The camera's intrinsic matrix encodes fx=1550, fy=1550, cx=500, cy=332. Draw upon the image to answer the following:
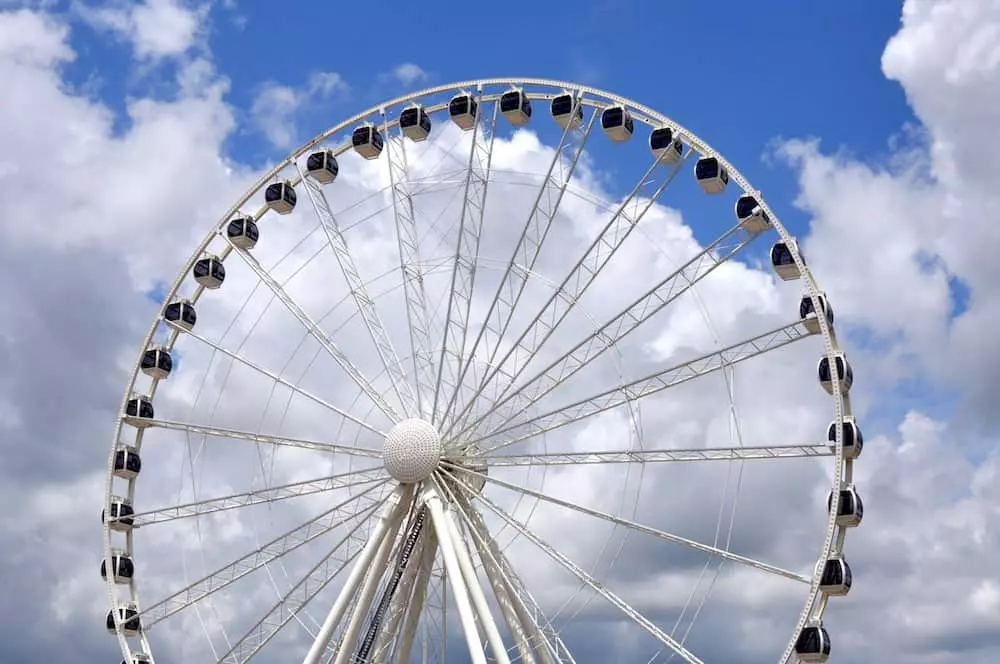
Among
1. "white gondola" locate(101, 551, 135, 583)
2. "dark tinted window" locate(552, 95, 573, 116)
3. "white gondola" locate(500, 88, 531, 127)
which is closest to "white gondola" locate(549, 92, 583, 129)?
"dark tinted window" locate(552, 95, 573, 116)

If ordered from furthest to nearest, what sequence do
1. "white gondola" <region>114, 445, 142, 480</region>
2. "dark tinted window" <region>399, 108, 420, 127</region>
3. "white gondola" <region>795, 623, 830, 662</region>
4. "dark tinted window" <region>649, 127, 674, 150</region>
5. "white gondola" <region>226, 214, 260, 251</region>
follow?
"white gondola" <region>226, 214, 260, 251</region>
"white gondola" <region>114, 445, 142, 480</region>
"dark tinted window" <region>399, 108, 420, 127</region>
"dark tinted window" <region>649, 127, 674, 150</region>
"white gondola" <region>795, 623, 830, 662</region>

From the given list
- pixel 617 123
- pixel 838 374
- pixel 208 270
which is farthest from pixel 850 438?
pixel 208 270

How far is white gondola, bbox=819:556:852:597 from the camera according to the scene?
138 ft

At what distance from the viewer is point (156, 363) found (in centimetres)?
5306

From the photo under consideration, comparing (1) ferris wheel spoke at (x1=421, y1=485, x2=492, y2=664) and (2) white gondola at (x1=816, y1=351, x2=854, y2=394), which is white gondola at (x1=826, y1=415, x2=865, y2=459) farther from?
(1) ferris wheel spoke at (x1=421, y1=485, x2=492, y2=664)

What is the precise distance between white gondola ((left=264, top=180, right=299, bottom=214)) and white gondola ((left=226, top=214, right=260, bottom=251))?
0.90 meters

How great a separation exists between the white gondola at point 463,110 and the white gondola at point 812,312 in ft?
40.0

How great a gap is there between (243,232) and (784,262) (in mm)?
18661

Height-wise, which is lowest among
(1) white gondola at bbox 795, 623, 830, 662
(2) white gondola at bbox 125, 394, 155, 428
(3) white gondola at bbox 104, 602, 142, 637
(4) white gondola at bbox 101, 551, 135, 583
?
(1) white gondola at bbox 795, 623, 830, 662

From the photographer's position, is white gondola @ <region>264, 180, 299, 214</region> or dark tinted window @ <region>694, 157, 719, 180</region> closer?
dark tinted window @ <region>694, 157, 719, 180</region>

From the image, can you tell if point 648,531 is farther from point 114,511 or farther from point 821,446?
point 114,511

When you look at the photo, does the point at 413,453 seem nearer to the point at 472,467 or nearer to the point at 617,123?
the point at 472,467

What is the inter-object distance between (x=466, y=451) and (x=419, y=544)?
338 centimetres

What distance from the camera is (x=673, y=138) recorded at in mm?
47094
